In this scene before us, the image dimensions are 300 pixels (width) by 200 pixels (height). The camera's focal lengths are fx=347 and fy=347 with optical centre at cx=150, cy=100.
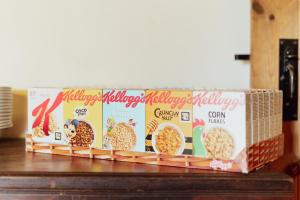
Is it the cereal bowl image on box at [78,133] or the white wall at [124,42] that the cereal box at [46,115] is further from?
the white wall at [124,42]

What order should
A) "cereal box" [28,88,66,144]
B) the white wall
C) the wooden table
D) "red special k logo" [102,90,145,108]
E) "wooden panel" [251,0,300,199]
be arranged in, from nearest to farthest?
the wooden table → "red special k logo" [102,90,145,108] → "cereal box" [28,88,66,144] → "wooden panel" [251,0,300,199] → the white wall

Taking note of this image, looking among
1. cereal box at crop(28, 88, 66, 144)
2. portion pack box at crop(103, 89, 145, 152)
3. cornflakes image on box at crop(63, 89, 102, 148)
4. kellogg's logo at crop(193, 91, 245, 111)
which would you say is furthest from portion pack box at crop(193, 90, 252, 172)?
cereal box at crop(28, 88, 66, 144)

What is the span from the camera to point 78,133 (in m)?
0.98

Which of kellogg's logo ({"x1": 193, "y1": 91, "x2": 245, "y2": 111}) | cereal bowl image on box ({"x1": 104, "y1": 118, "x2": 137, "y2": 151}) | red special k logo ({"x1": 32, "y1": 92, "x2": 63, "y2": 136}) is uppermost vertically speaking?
kellogg's logo ({"x1": 193, "y1": 91, "x2": 245, "y2": 111})

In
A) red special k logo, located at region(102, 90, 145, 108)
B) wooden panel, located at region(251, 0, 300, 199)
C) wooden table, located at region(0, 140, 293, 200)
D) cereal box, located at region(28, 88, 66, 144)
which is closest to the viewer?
wooden table, located at region(0, 140, 293, 200)

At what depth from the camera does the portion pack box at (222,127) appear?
784 mm

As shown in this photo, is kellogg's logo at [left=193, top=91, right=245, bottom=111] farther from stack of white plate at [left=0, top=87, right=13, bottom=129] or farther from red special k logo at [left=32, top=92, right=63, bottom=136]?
stack of white plate at [left=0, top=87, right=13, bottom=129]

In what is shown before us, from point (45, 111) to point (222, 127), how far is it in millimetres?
529

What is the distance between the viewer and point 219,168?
817 millimetres

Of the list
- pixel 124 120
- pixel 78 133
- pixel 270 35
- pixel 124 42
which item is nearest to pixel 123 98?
pixel 124 120

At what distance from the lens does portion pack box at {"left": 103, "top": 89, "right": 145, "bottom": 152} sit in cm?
91

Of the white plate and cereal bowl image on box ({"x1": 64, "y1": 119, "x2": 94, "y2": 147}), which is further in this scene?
cereal bowl image on box ({"x1": 64, "y1": 119, "x2": 94, "y2": 147})

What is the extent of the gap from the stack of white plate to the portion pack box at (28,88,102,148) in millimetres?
198

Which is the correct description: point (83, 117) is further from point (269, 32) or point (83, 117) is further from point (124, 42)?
point (269, 32)
